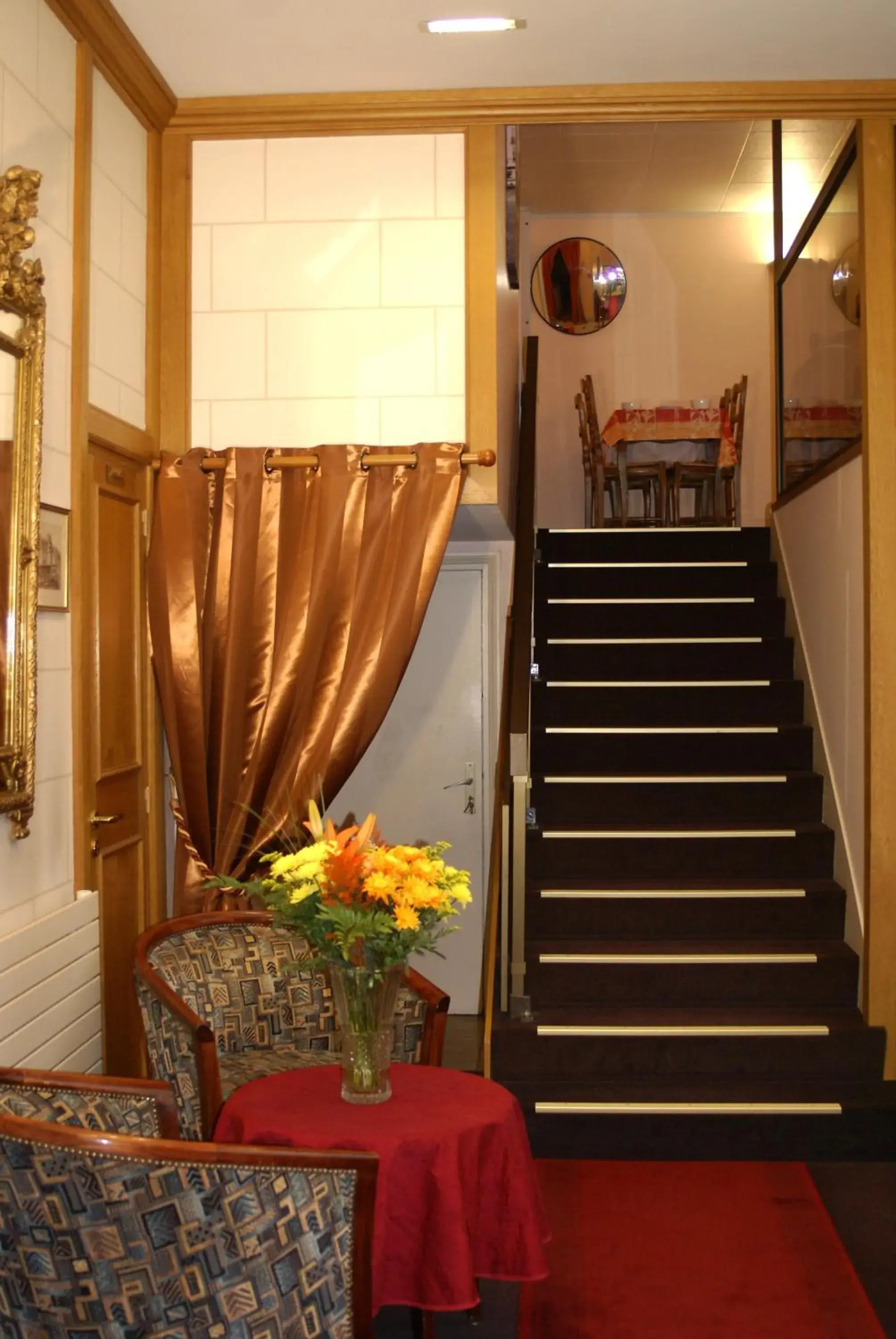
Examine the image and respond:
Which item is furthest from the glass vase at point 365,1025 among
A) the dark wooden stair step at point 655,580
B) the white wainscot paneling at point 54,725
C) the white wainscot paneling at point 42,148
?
the dark wooden stair step at point 655,580

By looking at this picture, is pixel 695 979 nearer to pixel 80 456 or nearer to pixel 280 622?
pixel 280 622

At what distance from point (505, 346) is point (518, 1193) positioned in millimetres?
3559

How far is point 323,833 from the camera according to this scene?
2.54 metres

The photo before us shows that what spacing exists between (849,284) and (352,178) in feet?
5.95

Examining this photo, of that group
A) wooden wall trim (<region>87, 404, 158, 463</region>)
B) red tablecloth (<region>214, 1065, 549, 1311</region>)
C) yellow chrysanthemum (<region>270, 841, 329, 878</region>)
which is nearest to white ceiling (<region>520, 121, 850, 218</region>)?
wooden wall trim (<region>87, 404, 158, 463</region>)

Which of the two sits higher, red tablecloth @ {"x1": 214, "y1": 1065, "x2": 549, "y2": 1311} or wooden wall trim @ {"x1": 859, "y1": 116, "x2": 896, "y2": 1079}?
wooden wall trim @ {"x1": 859, "y1": 116, "x2": 896, "y2": 1079}

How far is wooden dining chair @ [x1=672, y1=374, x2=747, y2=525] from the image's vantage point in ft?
24.2

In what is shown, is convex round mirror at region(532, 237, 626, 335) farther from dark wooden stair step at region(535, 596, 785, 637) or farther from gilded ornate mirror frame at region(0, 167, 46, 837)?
gilded ornate mirror frame at region(0, 167, 46, 837)

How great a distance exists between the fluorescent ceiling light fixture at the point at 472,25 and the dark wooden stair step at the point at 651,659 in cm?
271

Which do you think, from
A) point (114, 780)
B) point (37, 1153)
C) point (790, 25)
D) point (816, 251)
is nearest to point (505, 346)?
point (816, 251)

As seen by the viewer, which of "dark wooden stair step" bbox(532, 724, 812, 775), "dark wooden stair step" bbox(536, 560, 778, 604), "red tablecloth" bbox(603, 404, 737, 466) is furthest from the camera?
"red tablecloth" bbox(603, 404, 737, 466)

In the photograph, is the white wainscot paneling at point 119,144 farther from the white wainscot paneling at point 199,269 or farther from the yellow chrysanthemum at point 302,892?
the yellow chrysanthemum at point 302,892

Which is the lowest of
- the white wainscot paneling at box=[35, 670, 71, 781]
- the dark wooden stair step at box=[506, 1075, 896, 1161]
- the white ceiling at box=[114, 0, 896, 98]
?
A: the dark wooden stair step at box=[506, 1075, 896, 1161]

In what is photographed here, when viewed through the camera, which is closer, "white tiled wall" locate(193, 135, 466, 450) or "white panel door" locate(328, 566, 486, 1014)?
"white tiled wall" locate(193, 135, 466, 450)
